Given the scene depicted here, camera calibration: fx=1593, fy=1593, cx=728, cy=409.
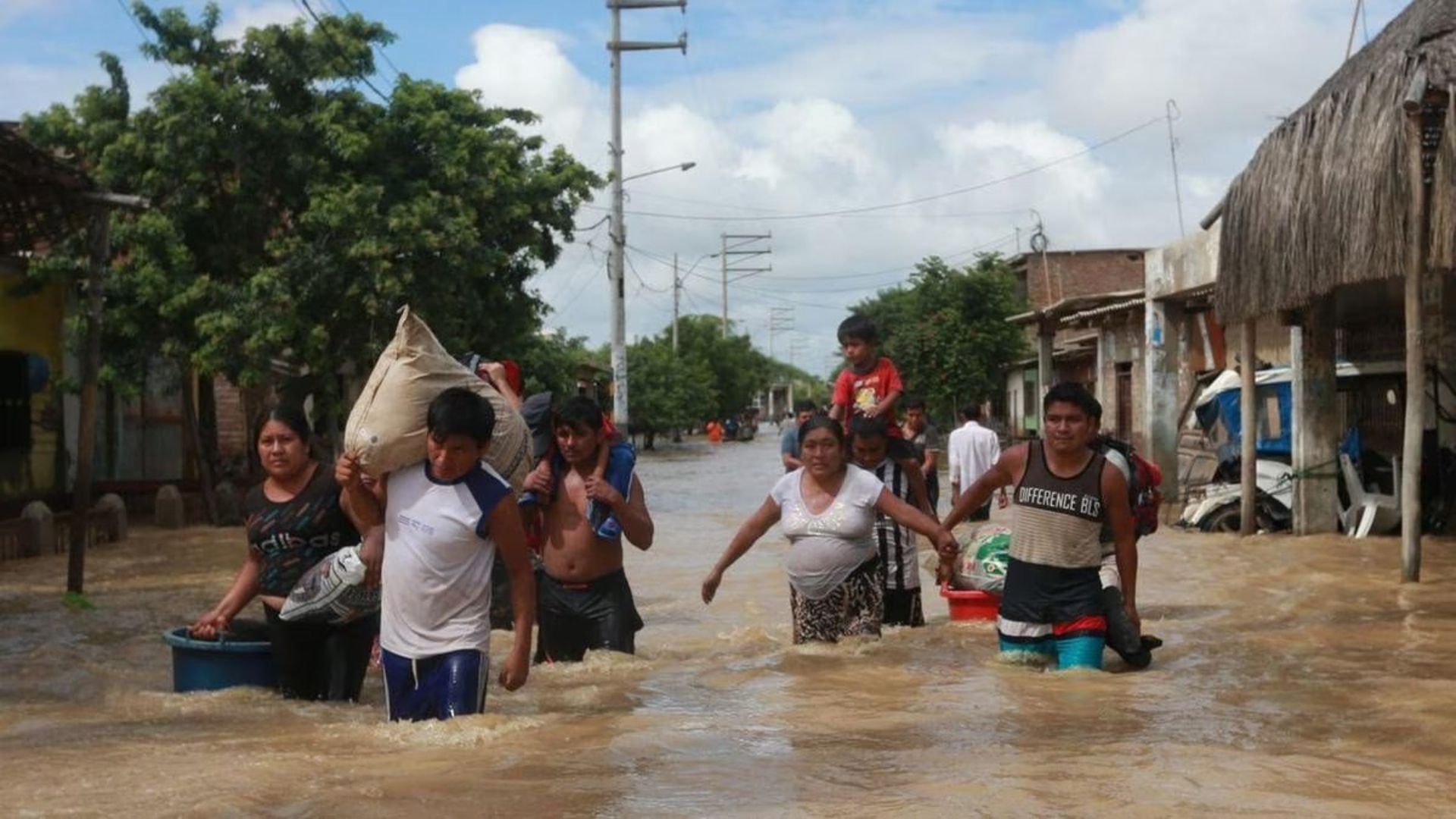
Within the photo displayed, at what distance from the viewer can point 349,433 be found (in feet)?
18.0

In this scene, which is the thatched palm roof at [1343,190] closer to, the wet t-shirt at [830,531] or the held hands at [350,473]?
the wet t-shirt at [830,531]

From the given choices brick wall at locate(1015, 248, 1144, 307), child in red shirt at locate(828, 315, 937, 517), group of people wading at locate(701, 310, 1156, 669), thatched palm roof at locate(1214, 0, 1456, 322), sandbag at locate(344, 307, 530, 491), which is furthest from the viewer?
brick wall at locate(1015, 248, 1144, 307)

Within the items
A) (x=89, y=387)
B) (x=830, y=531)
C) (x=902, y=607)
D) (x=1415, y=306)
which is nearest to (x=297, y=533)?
(x=830, y=531)

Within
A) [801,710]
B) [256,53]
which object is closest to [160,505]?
[256,53]

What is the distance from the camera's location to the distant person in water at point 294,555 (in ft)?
20.3

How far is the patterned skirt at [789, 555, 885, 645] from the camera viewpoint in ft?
25.7

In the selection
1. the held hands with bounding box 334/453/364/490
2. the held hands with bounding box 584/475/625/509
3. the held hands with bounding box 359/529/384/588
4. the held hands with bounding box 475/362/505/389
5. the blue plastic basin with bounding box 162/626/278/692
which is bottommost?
the blue plastic basin with bounding box 162/626/278/692

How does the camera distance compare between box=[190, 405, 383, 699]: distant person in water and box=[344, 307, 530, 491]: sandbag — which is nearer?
box=[344, 307, 530, 491]: sandbag

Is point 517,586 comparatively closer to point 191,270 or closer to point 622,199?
point 191,270

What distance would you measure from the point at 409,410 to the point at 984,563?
16.1 feet

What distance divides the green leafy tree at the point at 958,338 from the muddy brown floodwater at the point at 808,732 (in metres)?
27.5

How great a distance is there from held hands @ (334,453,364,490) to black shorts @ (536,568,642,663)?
1737 mm

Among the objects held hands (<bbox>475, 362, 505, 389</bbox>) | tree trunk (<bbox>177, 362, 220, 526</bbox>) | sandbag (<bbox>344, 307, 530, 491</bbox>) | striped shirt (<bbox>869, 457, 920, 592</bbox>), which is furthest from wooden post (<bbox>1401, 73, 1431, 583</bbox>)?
tree trunk (<bbox>177, 362, 220, 526</bbox>)

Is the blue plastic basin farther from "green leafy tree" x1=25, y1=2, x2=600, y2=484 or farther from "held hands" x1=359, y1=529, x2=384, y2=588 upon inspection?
"green leafy tree" x1=25, y1=2, x2=600, y2=484
